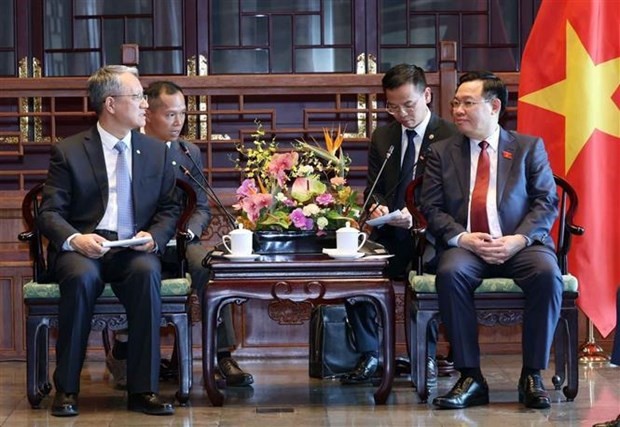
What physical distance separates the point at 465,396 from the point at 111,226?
1386mm

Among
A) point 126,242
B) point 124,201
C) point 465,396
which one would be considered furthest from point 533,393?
point 124,201

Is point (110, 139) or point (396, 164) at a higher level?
point (110, 139)

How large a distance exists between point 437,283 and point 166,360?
1342 mm

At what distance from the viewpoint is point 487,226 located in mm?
4301

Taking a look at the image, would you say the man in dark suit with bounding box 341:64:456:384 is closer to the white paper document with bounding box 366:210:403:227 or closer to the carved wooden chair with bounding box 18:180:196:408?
the white paper document with bounding box 366:210:403:227

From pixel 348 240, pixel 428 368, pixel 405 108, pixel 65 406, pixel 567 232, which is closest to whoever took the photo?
pixel 65 406

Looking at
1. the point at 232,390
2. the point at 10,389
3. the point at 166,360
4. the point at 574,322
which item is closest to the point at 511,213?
the point at 574,322

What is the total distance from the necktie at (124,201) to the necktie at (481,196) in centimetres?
123

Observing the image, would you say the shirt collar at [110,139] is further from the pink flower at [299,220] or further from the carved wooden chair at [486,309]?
the carved wooden chair at [486,309]

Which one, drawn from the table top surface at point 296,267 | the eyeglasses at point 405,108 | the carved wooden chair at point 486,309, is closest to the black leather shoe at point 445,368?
the carved wooden chair at point 486,309

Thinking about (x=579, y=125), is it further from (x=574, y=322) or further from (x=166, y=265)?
(x=166, y=265)

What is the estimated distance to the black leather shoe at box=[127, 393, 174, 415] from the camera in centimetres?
404

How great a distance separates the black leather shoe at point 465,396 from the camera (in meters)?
4.07

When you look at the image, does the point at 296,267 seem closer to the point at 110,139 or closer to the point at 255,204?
the point at 255,204
